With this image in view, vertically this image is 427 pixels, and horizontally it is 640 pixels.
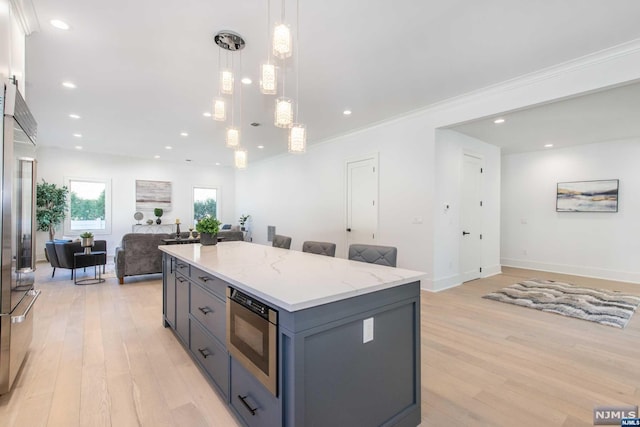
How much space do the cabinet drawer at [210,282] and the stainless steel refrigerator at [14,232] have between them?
3.72 feet

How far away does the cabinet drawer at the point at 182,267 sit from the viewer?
101 inches

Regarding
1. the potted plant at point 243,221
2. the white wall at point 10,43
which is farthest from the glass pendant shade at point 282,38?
the potted plant at point 243,221

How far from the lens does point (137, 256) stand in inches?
207

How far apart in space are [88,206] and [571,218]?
12028 millimetres

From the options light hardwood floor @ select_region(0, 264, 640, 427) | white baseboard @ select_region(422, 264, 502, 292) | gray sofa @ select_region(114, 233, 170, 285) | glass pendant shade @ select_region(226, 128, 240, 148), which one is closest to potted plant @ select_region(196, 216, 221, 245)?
glass pendant shade @ select_region(226, 128, 240, 148)

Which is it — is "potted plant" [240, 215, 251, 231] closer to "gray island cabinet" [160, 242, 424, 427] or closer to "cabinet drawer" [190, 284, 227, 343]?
"cabinet drawer" [190, 284, 227, 343]

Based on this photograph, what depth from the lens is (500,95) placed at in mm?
3838

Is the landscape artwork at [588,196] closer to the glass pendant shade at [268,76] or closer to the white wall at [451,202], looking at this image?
the white wall at [451,202]

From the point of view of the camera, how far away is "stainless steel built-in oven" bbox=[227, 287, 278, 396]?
1.35m

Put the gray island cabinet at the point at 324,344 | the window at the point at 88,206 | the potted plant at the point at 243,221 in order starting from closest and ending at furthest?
the gray island cabinet at the point at 324,344
the window at the point at 88,206
the potted plant at the point at 243,221

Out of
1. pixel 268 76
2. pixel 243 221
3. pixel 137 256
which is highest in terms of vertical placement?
pixel 268 76

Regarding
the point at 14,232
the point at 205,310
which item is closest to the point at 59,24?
the point at 14,232

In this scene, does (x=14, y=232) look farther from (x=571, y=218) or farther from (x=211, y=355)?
(x=571, y=218)

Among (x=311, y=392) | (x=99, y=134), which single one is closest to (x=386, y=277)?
(x=311, y=392)
